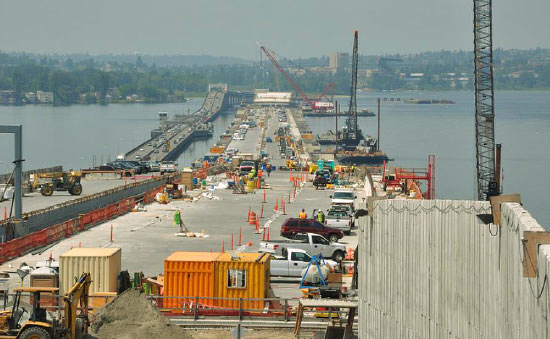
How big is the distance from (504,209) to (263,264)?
16.0 m

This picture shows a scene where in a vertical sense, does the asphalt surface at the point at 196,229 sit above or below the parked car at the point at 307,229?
below

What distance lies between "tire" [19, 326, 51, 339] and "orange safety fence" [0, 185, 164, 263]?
18.1 metres

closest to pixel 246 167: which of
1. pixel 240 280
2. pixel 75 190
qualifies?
pixel 75 190

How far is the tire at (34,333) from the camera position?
2145cm

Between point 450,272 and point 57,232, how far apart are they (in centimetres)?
3054

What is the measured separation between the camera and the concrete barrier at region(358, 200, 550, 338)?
503 inches

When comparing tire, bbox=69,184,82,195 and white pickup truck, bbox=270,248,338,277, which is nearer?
white pickup truck, bbox=270,248,338,277

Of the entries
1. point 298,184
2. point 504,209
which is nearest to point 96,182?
point 298,184

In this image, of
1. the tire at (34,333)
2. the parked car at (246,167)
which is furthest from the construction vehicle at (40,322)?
the parked car at (246,167)

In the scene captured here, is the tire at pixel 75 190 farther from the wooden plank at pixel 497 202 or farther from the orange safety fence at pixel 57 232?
the wooden plank at pixel 497 202

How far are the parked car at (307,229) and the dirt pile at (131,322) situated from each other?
21.2 m

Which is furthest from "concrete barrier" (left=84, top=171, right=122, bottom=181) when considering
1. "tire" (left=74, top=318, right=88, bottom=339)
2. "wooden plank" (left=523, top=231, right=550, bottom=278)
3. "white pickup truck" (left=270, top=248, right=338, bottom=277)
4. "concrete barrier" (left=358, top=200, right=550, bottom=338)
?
"wooden plank" (left=523, top=231, right=550, bottom=278)

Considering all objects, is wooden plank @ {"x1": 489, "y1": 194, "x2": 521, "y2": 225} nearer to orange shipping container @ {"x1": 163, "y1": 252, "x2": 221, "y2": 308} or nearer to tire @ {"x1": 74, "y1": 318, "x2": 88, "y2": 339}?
tire @ {"x1": 74, "y1": 318, "x2": 88, "y2": 339}

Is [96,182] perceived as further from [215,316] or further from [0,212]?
[215,316]
